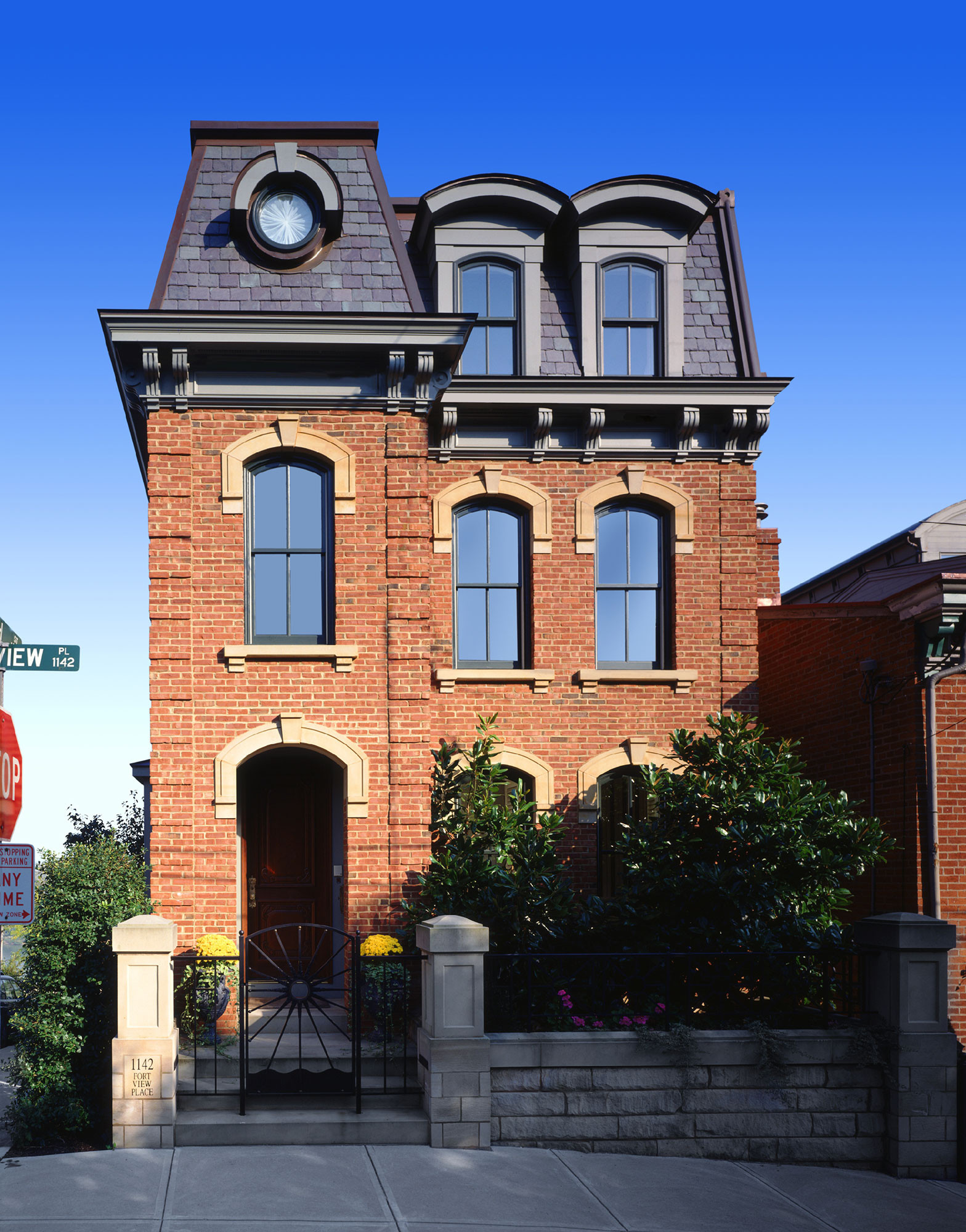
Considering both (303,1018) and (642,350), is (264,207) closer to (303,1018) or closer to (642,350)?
(642,350)

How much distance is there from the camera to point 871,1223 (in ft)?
31.0

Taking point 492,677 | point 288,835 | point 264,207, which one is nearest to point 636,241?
point 264,207

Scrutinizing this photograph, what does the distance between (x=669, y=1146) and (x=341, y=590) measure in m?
6.64

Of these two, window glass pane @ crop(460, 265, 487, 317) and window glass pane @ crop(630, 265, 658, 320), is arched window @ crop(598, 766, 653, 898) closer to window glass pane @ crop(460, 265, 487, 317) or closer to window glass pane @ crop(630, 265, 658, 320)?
window glass pane @ crop(630, 265, 658, 320)

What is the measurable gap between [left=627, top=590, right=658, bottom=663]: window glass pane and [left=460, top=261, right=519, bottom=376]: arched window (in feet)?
10.9

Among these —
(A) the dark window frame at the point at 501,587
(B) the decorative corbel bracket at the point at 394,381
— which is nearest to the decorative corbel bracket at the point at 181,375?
(B) the decorative corbel bracket at the point at 394,381

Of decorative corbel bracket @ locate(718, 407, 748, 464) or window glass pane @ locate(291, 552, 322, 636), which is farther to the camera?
decorative corbel bracket @ locate(718, 407, 748, 464)

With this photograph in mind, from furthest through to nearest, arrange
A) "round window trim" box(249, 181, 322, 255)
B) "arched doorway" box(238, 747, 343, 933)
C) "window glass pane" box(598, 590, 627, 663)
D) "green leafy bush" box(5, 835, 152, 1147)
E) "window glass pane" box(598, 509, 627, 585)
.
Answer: "window glass pane" box(598, 509, 627, 585), "window glass pane" box(598, 590, 627, 663), "arched doorway" box(238, 747, 343, 933), "round window trim" box(249, 181, 322, 255), "green leafy bush" box(5, 835, 152, 1147)

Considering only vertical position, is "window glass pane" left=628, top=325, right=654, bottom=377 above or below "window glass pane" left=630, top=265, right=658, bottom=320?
below

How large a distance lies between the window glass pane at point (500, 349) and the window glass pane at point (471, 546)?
71.2 inches

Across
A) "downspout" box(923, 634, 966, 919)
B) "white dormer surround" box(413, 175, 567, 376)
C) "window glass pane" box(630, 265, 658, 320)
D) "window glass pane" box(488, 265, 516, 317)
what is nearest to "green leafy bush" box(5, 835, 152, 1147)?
"white dormer surround" box(413, 175, 567, 376)

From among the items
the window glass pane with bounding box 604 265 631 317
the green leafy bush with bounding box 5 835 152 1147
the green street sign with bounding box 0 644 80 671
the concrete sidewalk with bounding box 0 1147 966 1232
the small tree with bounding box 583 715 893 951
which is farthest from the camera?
the window glass pane with bounding box 604 265 631 317

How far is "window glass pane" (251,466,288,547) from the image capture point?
45.9 ft

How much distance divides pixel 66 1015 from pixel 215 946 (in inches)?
85.6
